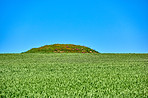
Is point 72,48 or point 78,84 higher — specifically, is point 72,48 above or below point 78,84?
above

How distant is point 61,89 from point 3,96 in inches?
43.3

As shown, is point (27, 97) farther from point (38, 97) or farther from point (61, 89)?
point (61, 89)

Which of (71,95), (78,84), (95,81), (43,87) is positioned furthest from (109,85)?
Answer: (43,87)

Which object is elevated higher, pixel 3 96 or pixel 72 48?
pixel 72 48

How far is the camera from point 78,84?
144 inches

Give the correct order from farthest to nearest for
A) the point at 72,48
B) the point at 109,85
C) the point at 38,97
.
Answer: the point at 72,48 < the point at 109,85 < the point at 38,97

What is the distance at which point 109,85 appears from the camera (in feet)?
11.9

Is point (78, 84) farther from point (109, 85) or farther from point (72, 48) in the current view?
point (72, 48)

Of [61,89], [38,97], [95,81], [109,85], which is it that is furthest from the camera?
[95,81]

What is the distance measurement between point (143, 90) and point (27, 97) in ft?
7.54

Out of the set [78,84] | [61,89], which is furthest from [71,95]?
[78,84]

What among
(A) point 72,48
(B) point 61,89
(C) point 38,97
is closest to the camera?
(C) point 38,97

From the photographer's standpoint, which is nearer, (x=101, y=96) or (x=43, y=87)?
(x=101, y=96)

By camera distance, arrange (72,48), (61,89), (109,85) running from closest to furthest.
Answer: (61,89) < (109,85) < (72,48)
